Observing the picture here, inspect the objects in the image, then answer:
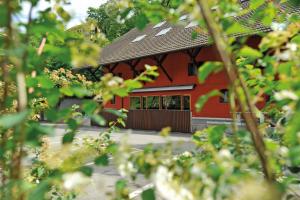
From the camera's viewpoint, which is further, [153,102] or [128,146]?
[153,102]

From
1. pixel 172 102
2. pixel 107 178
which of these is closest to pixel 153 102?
pixel 172 102

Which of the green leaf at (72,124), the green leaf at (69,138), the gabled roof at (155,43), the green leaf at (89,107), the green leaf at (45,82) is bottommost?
the green leaf at (69,138)

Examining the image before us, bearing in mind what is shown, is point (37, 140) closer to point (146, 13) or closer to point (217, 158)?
point (217, 158)

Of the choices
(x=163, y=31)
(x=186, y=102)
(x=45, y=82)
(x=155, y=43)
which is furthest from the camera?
(x=163, y=31)

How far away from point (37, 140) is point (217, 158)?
0.38 meters

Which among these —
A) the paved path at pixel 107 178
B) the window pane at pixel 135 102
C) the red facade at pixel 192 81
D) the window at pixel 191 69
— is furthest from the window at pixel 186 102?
the paved path at pixel 107 178

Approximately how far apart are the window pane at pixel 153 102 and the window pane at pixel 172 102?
2.05ft

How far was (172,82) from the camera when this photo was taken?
18.9 meters

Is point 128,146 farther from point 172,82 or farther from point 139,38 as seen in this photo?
point 139,38

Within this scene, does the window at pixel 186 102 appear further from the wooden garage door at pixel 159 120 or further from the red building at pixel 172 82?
the wooden garage door at pixel 159 120

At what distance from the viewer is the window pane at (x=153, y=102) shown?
64.5 ft

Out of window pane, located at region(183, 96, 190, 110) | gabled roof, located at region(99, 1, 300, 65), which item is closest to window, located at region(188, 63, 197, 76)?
window pane, located at region(183, 96, 190, 110)

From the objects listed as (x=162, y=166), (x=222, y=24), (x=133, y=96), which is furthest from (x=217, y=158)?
(x=133, y=96)

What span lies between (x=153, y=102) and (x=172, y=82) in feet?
5.60
